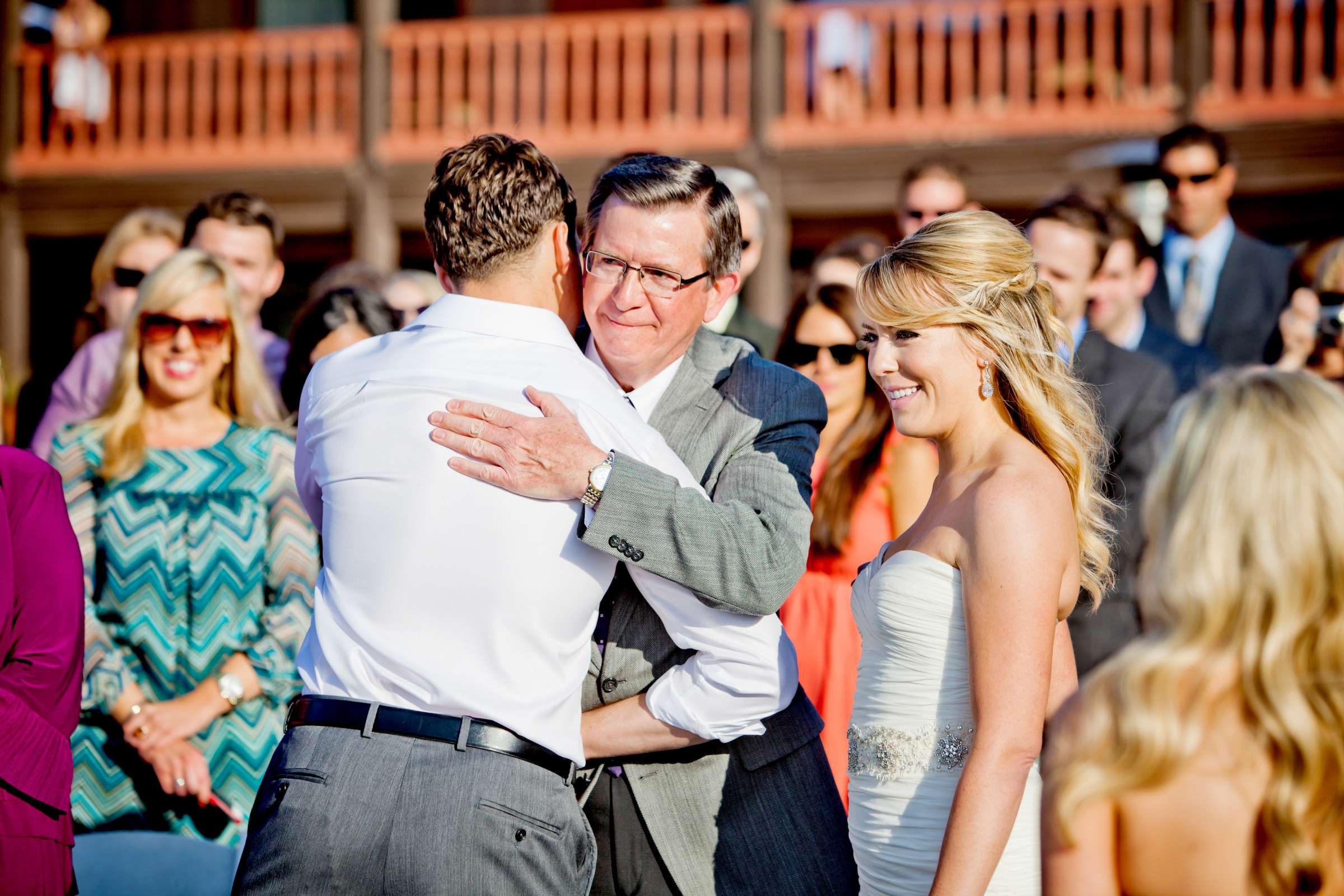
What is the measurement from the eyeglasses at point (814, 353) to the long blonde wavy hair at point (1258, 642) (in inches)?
104

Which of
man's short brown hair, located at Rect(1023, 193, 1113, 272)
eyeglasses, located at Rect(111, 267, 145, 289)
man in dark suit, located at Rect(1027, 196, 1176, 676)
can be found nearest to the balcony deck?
eyeglasses, located at Rect(111, 267, 145, 289)

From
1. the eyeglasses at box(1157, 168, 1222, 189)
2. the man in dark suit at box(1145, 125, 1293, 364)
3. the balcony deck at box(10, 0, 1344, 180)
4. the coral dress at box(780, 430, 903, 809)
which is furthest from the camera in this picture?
the balcony deck at box(10, 0, 1344, 180)

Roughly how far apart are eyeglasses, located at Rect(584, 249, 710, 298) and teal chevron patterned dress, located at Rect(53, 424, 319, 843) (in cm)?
160

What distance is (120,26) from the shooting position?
1427 cm

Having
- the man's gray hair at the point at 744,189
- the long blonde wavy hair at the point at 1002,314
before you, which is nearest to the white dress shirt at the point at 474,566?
the long blonde wavy hair at the point at 1002,314

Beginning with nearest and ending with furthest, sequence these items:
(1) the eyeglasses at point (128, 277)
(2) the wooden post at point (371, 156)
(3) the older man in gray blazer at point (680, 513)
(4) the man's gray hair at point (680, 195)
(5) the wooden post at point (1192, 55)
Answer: (3) the older man in gray blazer at point (680, 513)
(4) the man's gray hair at point (680, 195)
(1) the eyeglasses at point (128, 277)
(5) the wooden post at point (1192, 55)
(2) the wooden post at point (371, 156)

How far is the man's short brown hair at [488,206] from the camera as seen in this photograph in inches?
92.3

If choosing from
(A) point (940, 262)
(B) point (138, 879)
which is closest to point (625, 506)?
(A) point (940, 262)

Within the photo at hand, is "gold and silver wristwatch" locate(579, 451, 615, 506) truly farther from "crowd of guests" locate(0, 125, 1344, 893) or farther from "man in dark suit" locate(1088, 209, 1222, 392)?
"man in dark suit" locate(1088, 209, 1222, 392)

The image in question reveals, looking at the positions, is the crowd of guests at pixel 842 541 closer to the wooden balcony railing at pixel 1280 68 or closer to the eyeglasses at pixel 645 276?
the eyeglasses at pixel 645 276

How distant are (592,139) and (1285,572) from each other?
10.3 metres

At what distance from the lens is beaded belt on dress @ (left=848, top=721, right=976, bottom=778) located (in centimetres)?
241

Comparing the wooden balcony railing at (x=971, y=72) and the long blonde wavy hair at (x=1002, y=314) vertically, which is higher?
the wooden balcony railing at (x=971, y=72)

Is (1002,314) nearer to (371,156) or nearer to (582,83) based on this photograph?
(582,83)
